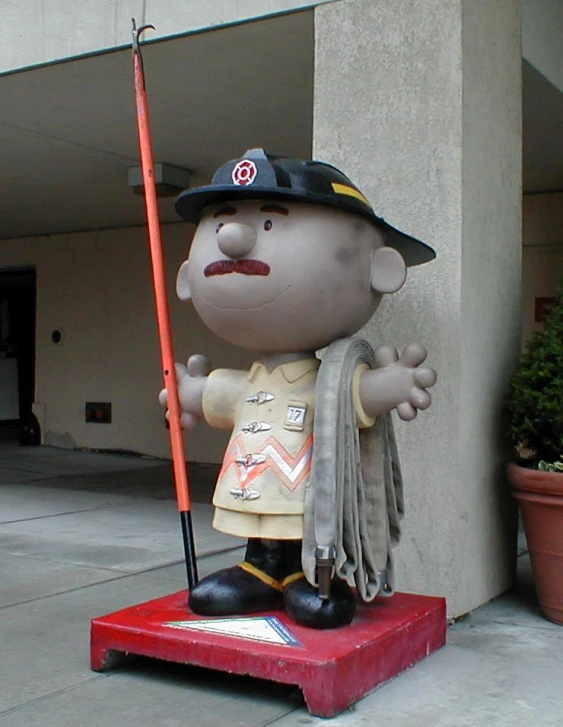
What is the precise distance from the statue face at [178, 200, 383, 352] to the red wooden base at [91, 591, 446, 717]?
933 mm

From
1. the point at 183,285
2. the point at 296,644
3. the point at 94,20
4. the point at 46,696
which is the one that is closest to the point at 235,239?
the point at 183,285

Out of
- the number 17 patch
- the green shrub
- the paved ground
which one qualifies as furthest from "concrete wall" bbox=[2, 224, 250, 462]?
the number 17 patch

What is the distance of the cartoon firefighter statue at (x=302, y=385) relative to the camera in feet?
9.95

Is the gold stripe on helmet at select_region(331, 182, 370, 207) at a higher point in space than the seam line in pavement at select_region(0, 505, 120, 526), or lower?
higher

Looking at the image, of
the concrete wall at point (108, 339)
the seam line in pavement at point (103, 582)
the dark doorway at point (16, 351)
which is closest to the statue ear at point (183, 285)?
the seam line in pavement at point (103, 582)

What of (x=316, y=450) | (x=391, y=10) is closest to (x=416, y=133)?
(x=391, y=10)

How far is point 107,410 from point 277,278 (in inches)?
293

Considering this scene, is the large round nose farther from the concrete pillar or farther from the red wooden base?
the red wooden base

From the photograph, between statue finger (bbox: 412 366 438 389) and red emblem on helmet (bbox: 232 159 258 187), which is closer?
statue finger (bbox: 412 366 438 389)

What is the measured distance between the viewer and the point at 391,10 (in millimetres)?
4016

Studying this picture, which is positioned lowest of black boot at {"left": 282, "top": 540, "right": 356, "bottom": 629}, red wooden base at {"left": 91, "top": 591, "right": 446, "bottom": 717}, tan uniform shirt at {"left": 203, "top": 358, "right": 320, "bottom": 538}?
red wooden base at {"left": 91, "top": 591, "right": 446, "bottom": 717}

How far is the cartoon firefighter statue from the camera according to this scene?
119 inches

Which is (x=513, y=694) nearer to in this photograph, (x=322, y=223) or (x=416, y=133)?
(x=322, y=223)

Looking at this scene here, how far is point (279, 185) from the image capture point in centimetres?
309
